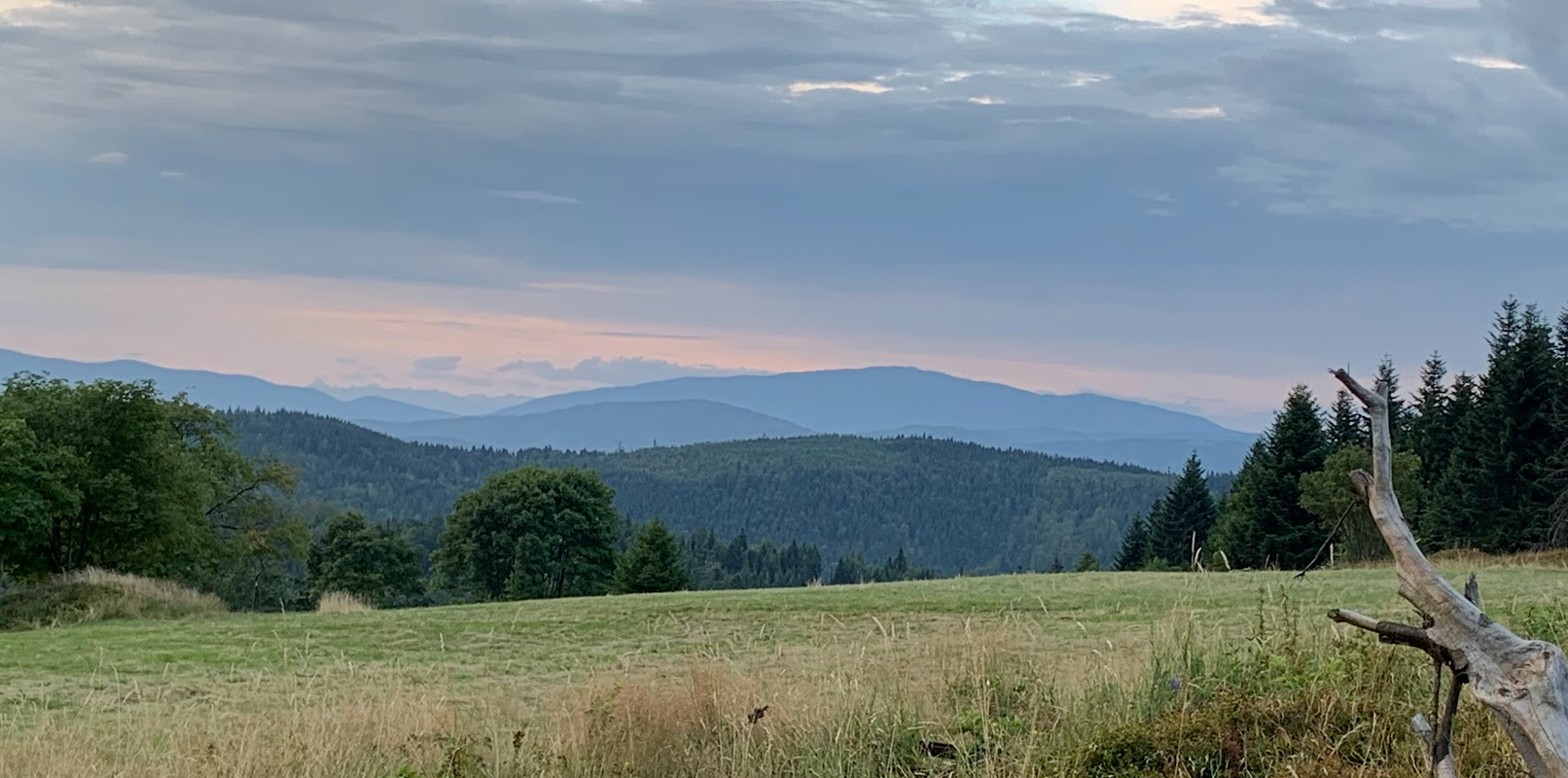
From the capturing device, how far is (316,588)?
72188 mm

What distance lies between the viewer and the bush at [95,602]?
2314 cm

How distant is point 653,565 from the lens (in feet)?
190

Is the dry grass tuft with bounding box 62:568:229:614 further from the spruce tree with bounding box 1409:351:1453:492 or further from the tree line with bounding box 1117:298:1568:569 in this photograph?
the spruce tree with bounding box 1409:351:1453:492

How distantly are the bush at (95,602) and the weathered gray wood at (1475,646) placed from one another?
2398 centimetres

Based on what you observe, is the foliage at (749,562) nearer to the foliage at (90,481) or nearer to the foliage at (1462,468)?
the foliage at (1462,468)

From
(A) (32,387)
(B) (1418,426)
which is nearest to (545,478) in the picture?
(A) (32,387)

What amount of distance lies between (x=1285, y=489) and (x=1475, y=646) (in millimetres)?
59748

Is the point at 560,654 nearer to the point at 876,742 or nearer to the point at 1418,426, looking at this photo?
the point at 876,742

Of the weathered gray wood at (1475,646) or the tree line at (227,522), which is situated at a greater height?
the weathered gray wood at (1475,646)

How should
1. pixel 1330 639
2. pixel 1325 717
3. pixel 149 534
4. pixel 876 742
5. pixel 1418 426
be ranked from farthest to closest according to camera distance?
1. pixel 1418 426
2. pixel 149 534
3. pixel 1330 639
4. pixel 876 742
5. pixel 1325 717

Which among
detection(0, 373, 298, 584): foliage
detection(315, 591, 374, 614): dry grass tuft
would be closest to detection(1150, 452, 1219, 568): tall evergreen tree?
detection(0, 373, 298, 584): foliage

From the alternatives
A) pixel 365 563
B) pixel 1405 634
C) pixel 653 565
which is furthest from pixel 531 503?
pixel 1405 634

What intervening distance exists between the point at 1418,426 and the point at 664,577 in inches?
1638

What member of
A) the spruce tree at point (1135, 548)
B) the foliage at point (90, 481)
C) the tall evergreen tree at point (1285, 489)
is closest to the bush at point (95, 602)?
the foliage at point (90, 481)
